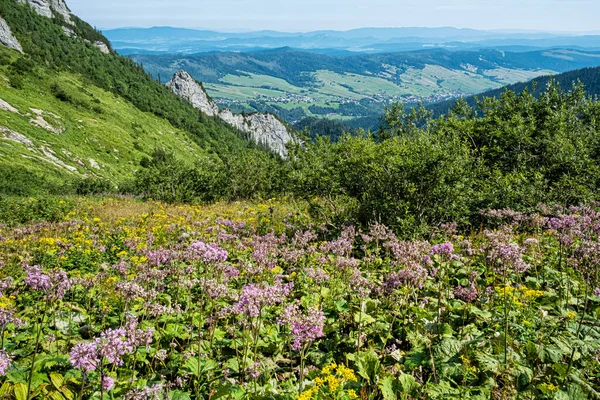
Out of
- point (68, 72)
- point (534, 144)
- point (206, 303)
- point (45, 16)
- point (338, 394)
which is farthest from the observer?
point (45, 16)

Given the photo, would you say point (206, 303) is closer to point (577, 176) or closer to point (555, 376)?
point (555, 376)

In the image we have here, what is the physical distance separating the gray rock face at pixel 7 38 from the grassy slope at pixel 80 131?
11.1m

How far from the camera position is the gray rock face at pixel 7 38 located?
11786 centimetres

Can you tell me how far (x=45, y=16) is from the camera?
172 metres

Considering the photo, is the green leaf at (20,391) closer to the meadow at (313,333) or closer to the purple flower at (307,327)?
the meadow at (313,333)

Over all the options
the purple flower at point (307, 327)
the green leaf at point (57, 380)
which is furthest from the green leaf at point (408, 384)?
the green leaf at point (57, 380)

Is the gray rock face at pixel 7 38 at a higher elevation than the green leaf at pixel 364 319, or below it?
higher

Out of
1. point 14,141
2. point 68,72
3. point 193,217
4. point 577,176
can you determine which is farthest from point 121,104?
point 577,176

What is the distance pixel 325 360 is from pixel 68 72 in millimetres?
157115

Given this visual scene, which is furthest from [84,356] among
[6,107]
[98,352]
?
[6,107]

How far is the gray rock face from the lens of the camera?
117863mm

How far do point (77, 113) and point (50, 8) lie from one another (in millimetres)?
137332

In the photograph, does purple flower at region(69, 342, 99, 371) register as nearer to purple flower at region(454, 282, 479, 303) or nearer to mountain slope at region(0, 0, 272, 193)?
purple flower at region(454, 282, 479, 303)

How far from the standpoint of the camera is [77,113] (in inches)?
3799
